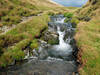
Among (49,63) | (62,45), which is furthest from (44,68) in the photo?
(62,45)

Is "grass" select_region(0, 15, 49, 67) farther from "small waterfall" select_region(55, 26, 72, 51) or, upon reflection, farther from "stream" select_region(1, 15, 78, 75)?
"small waterfall" select_region(55, 26, 72, 51)

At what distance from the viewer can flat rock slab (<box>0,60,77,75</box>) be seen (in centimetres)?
1564

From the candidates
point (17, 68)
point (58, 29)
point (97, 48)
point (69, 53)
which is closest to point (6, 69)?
point (17, 68)

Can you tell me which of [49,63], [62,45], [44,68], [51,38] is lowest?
[44,68]

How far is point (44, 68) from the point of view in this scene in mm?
16781

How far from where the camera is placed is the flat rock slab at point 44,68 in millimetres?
15639

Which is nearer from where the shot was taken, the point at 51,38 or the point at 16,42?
the point at 16,42

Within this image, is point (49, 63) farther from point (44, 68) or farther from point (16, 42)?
point (16, 42)

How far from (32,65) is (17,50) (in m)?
4.47

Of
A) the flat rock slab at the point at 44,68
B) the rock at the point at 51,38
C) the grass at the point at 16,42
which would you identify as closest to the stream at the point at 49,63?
the flat rock slab at the point at 44,68

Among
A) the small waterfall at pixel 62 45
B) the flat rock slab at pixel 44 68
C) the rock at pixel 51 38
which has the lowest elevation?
the flat rock slab at pixel 44 68

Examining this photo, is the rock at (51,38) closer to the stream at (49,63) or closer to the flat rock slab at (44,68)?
the stream at (49,63)

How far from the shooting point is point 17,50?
19.5 m

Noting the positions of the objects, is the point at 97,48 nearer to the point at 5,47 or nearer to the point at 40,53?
the point at 40,53
